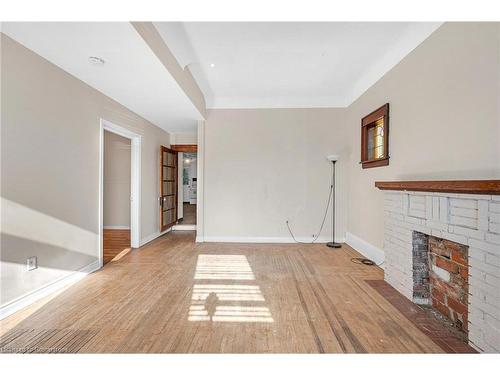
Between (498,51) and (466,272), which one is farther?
(466,272)

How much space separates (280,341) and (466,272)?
1.55 meters

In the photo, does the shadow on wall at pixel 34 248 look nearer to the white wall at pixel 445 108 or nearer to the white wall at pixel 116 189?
the white wall at pixel 116 189

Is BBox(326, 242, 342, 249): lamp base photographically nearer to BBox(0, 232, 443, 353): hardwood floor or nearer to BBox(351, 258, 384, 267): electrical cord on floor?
BBox(351, 258, 384, 267): electrical cord on floor

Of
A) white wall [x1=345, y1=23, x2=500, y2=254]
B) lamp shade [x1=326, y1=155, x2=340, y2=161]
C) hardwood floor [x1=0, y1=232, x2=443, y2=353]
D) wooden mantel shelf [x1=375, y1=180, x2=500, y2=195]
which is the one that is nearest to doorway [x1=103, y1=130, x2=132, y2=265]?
hardwood floor [x1=0, y1=232, x2=443, y2=353]

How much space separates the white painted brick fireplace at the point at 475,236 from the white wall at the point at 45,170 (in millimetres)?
3683

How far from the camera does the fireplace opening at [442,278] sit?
69.7 inches

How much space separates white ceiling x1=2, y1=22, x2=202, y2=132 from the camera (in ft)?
5.89

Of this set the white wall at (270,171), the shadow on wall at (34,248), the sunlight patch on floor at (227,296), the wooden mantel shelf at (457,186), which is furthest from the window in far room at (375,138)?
the shadow on wall at (34,248)

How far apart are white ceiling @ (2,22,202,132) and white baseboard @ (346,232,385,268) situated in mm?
3590

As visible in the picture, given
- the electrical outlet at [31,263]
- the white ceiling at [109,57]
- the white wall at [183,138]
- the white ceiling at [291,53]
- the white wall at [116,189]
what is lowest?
the electrical outlet at [31,263]

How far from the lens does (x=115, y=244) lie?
4184mm
